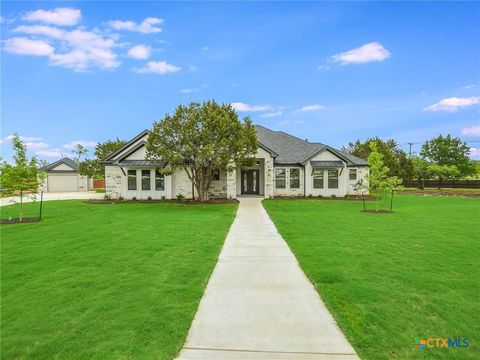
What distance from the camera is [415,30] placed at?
14938 millimetres

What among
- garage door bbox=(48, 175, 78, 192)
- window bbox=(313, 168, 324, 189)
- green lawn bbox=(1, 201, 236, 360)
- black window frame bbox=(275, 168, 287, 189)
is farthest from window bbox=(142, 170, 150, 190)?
garage door bbox=(48, 175, 78, 192)

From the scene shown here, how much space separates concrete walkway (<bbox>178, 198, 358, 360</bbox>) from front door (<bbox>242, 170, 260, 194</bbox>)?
19.3 meters

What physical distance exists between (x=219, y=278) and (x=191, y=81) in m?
18.3

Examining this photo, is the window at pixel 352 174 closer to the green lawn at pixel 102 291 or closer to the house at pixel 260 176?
the house at pixel 260 176

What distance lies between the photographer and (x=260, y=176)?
1001 inches

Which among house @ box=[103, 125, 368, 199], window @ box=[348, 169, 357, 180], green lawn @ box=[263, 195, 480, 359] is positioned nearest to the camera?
green lawn @ box=[263, 195, 480, 359]

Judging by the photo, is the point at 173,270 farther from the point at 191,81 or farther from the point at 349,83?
the point at 349,83

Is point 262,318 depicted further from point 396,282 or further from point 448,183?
point 448,183

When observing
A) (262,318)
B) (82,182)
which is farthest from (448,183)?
(82,182)

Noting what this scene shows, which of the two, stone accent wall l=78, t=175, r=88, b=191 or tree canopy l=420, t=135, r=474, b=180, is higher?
tree canopy l=420, t=135, r=474, b=180

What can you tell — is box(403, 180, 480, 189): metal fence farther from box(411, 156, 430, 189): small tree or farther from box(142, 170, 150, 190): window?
box(142, 170, 150, 190): window

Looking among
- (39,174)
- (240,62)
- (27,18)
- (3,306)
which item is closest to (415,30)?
(240,62)

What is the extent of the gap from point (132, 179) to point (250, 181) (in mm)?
10004

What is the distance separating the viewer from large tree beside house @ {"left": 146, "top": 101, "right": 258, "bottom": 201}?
18000 millimetres
